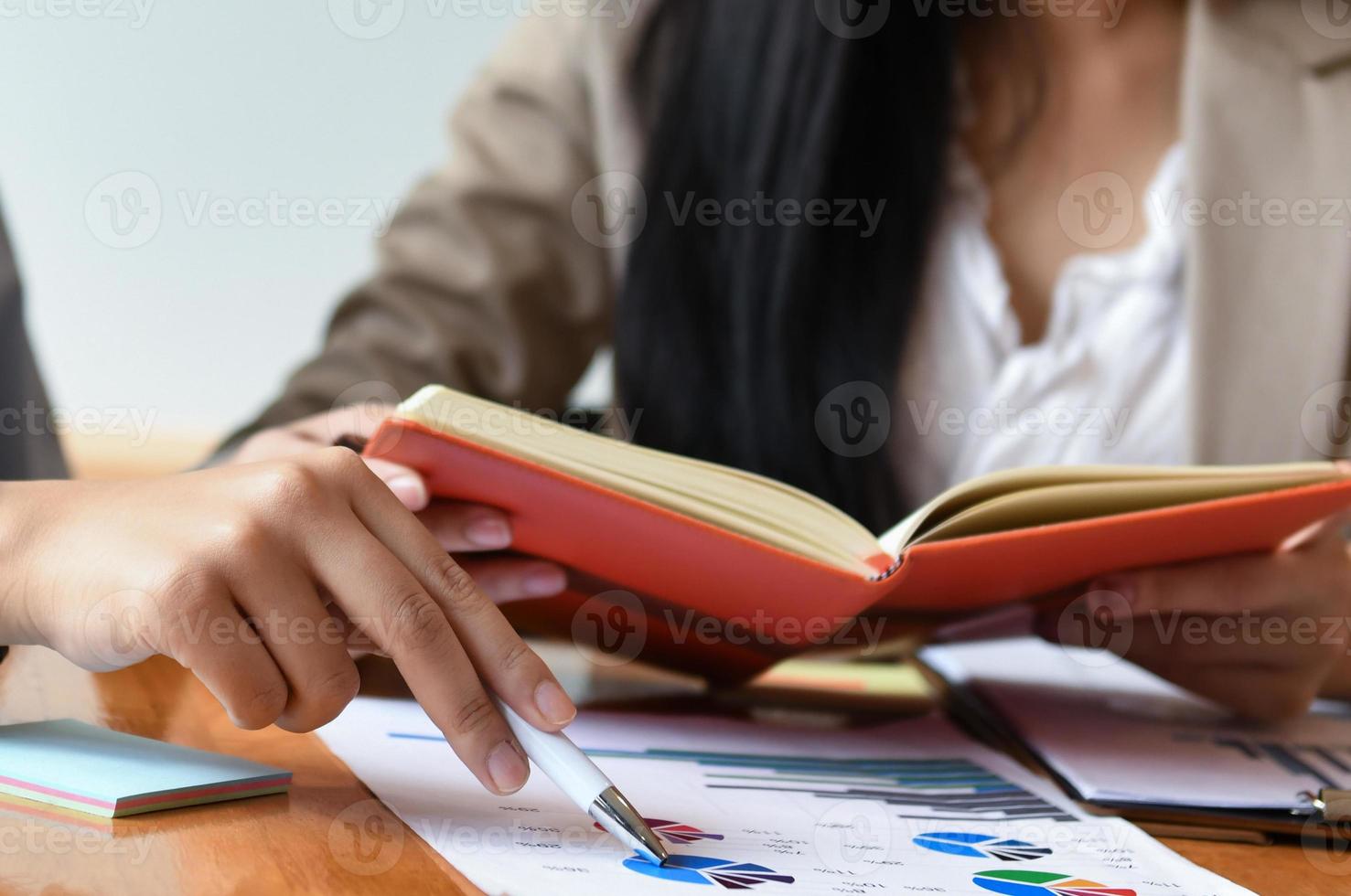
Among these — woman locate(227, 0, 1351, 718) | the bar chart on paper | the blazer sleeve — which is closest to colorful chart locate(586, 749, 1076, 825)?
the bar chart on paper

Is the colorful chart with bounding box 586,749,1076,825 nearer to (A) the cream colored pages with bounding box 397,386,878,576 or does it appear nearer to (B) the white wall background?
(A) the cream colored pages with bounding box 397,386,878,576

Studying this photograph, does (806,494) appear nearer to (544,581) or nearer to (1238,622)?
(544,581)

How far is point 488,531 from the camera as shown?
0.43 meters

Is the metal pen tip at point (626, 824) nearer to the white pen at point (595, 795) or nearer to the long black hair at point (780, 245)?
the white pen at point (595, 795)

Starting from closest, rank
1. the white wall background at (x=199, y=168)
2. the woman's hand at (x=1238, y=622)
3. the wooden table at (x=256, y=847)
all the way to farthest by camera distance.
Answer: the wooden table at (x=256, y=847) < the woman's hand at (x=1238, y=622) < the white wall background at (x=199, y=168)

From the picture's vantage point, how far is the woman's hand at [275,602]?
1.07 ft

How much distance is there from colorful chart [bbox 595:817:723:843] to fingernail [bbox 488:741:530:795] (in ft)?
0.10

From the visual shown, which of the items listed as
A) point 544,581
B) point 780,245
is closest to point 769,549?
point 544,581

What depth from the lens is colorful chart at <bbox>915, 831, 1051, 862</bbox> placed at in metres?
0.35

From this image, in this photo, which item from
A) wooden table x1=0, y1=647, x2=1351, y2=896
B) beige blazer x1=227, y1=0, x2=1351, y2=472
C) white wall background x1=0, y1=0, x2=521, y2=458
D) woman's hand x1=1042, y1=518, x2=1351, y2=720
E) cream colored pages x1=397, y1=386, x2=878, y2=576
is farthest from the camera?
white wall background x1=0, y1=0, x2=521, y2=458

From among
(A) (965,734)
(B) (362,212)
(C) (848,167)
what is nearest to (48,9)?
(B) (362,212)

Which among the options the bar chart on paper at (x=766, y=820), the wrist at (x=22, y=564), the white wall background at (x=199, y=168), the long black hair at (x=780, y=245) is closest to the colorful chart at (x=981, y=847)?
the bar chart on paper at (x=766, y=820)

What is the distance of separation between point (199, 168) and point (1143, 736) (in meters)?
1.98

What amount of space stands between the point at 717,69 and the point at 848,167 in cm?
15
